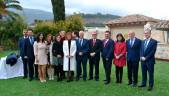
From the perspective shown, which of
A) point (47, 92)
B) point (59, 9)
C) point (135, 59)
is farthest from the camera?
point (59, 9)

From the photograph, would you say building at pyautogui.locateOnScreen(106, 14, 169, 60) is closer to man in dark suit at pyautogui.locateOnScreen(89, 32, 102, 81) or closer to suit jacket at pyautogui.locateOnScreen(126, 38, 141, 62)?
man in dark suit at pyautogui.locateOnScreen(89, 32, 102, 81)

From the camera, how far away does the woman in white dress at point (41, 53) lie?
1596 centimetres

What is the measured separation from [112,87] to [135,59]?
1152 mm

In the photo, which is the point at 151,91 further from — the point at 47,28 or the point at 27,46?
the point at 47,28

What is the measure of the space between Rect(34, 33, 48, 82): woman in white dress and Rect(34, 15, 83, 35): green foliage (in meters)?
13.8

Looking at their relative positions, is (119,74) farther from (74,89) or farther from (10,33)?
(10,33)

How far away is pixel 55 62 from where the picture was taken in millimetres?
16172

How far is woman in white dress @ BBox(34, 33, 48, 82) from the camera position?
52.4 ft

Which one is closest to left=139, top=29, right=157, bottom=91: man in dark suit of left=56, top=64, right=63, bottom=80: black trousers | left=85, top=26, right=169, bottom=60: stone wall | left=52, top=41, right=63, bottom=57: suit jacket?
left=52, top=41, right=63, bottom=57: suit jacket

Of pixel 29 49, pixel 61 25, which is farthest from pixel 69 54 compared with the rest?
pixel 61 25

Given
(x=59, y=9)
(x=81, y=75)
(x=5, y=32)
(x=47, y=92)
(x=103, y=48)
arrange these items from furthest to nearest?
(x=5, y=32), (x=59, y=9), (x=81, y=75), (x=103, y=48), (x=47, y=92)

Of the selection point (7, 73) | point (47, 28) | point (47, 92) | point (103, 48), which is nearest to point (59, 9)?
point (47, 28)

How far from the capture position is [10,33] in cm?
3866

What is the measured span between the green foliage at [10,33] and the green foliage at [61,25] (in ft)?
17.8
